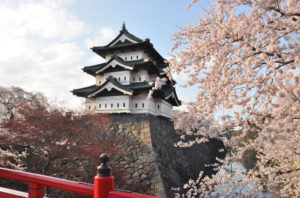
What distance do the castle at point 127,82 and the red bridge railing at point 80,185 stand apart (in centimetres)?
835

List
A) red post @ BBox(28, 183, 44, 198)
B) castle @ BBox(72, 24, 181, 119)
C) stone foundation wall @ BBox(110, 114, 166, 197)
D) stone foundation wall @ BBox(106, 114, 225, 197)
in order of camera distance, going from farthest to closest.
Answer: castle @ BBox(72, 24, 181, 119), stone foundation wall @ BBox(106, 114, 225, 197), stone foundation wall @ BBox(110, 114, 166, 197), red post @ BBox(28, 183, 44, 198)

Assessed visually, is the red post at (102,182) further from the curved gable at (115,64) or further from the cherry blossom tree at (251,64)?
the curved gable at (115,64)

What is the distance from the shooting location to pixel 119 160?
976 cm

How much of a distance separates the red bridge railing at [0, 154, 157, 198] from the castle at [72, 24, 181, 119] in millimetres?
8349

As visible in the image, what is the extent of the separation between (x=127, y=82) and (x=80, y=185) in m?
10.3

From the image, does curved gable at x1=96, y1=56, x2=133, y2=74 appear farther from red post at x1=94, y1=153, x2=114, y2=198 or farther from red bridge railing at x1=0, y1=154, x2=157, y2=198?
red post at x1=94, y1=153, x2=114, y2=198

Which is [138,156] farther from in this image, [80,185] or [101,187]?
[101,187]

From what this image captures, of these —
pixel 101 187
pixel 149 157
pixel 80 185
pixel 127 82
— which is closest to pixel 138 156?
pixel 149 157

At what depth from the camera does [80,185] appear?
1734 millimetres

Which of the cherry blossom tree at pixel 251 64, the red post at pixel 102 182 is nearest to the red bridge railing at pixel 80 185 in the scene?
the red post at pixel 102 182

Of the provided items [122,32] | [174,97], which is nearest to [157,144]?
[174,97]

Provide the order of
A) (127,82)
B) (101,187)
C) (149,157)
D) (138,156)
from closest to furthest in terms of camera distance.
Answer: (101,187)
(149,157)
(138,156)
(127,82)

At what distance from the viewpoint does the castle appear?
1102 centimetres

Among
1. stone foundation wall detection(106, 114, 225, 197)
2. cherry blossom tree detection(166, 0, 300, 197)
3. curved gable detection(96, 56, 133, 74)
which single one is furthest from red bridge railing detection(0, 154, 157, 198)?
curved gable detection(96, 56, 133, 74)
